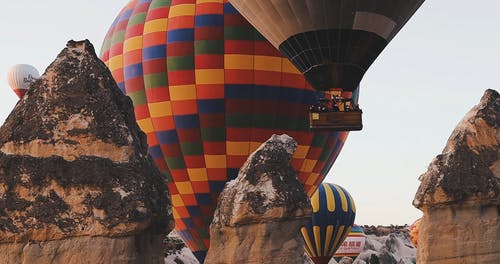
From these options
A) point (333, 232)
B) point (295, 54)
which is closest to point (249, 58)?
point (295, 54)

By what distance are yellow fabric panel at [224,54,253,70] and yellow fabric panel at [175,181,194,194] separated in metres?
3.69

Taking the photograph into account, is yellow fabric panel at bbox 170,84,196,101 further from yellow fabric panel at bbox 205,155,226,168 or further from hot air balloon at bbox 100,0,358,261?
yellow fabric panel at bbox 205,155,226,168

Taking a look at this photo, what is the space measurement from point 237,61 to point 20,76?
19.9 meters

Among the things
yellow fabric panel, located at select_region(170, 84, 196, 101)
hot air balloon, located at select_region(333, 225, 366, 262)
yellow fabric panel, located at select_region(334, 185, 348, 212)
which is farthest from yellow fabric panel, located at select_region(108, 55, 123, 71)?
hot air balloon, located at select_region(333, 225, 366, 262)

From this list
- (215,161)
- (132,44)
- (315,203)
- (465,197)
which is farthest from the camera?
(315,203)

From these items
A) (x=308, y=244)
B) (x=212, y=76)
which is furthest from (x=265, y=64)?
(x=308, y=244)

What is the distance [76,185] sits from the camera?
682 centimetres

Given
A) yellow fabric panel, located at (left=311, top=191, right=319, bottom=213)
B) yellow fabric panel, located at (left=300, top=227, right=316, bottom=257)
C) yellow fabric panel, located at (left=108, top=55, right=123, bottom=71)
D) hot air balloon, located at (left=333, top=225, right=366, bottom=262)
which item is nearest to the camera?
yellow fabric panel, located at (left=108, top=55, right=123, bottom=71)

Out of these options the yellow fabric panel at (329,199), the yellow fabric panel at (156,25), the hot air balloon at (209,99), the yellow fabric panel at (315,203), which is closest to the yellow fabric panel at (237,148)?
the hot air balloon at (209,99)

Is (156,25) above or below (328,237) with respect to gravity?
above

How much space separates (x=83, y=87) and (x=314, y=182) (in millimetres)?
18640

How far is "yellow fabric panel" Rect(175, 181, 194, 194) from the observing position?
2372 centimetres

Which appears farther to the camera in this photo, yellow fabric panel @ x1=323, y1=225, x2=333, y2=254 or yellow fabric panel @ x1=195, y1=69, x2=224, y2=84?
yellow fabric panel @ x1=323, y1=225, x2=333, y2=254

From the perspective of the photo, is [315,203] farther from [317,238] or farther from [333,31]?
[333,31]
